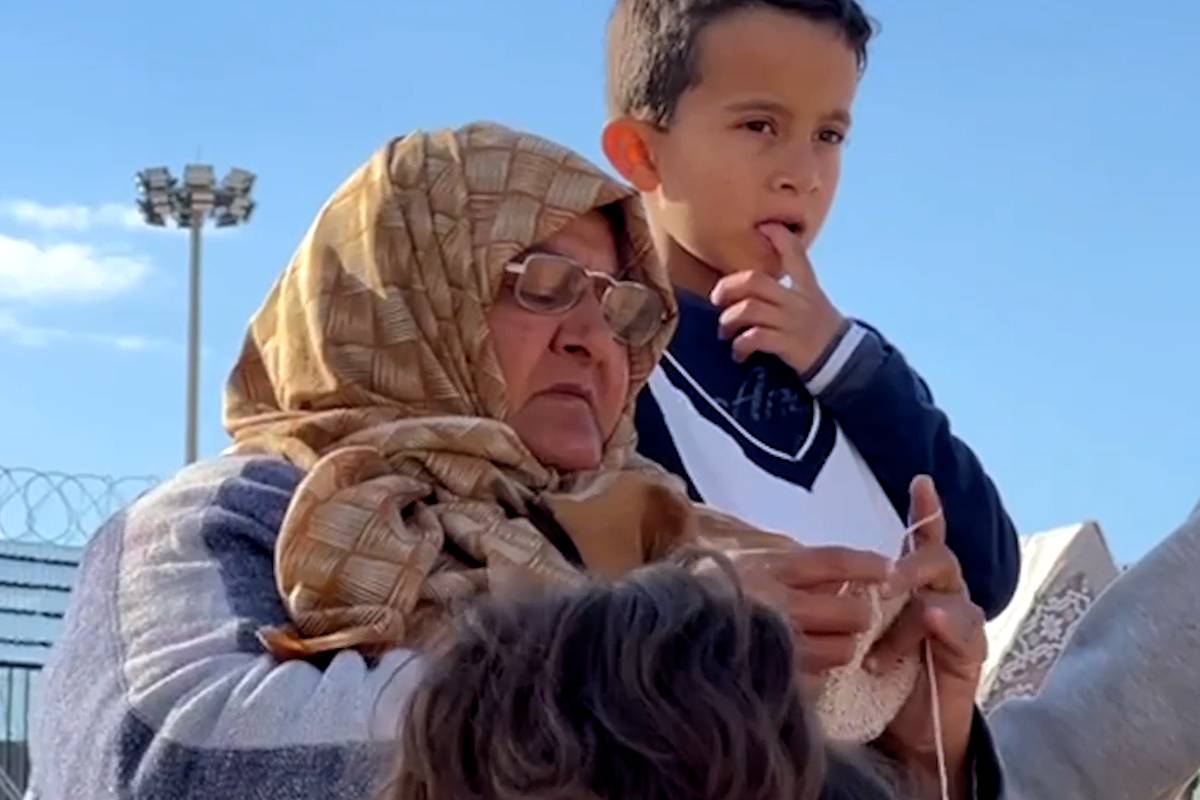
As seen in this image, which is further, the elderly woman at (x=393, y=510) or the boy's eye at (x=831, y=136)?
the boy's eye at (x=831, y=136)

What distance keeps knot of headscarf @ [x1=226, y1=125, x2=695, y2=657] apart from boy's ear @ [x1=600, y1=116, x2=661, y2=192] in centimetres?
40

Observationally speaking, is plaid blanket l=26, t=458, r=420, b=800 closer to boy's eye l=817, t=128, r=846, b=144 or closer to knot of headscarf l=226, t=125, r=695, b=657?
knot of headscarf l=226, t=125, r=695, b=657

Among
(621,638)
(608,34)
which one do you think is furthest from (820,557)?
(608,34)

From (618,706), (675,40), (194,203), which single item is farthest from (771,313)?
(194,203)

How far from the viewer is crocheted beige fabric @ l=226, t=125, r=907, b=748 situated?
2.14 m

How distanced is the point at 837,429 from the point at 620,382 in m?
0.39

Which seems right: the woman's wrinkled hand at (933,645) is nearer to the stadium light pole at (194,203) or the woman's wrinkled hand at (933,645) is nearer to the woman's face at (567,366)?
the woman's face at (567,366)

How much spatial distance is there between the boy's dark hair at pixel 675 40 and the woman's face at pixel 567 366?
0.44 metres

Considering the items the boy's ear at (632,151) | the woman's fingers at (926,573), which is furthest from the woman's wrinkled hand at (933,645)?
the boy's ear at (632,151)

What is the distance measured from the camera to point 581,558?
2.30m

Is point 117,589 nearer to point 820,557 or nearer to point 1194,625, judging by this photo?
point 820,557

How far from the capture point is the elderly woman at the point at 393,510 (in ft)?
6.71

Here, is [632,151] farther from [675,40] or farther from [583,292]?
[583,292]

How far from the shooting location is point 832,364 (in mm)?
2814
